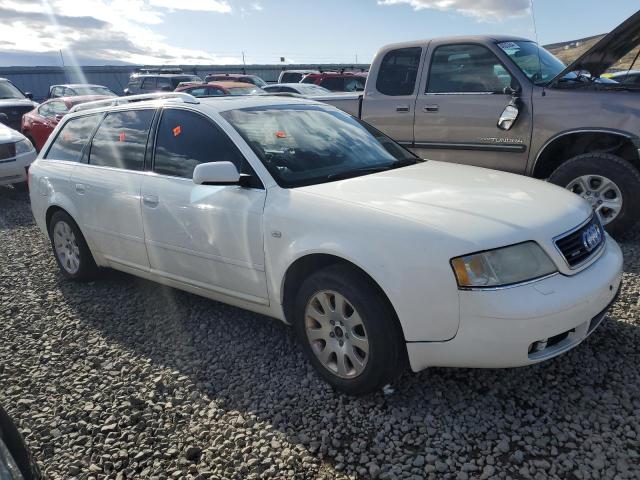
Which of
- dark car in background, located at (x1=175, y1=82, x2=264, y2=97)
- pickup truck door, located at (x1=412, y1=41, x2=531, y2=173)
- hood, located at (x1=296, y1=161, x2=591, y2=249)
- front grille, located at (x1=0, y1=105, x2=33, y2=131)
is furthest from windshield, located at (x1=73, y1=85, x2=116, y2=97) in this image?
hood, located at (x1=296, y1=161, x2=591, y2=249)

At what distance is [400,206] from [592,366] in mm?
1470

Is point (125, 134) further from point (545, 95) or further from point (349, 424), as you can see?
point (545, 95)

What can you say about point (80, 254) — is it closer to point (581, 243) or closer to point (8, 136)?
point (581, 243)

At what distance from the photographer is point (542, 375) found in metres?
2.97

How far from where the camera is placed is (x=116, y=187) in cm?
399

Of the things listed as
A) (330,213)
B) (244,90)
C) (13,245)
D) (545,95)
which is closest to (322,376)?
(330,213)

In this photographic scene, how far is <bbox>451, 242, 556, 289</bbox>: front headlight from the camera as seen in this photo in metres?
2.41

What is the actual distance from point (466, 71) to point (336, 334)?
3.96 m

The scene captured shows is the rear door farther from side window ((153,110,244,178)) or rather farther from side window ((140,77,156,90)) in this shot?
side window ((140,77,156,90))

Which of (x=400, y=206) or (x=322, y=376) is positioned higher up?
(x=400, y=206)

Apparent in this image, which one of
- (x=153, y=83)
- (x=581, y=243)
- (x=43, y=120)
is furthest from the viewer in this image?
(x=153, y=83)

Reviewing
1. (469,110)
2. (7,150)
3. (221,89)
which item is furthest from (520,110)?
(221,89)

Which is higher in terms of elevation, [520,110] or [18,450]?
[520,110]

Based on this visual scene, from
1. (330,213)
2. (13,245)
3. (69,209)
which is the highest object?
(330,213)
